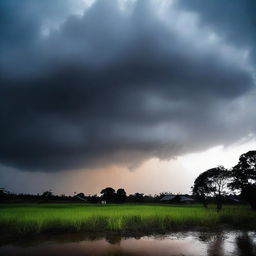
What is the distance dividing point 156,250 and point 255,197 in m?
25.3

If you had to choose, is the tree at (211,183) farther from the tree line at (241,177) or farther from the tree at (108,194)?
the tree at (108,194)

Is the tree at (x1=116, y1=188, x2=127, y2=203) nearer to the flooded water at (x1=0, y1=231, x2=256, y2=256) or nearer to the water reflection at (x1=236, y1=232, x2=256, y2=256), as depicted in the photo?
the flooded water at (x1=0, y1=231, x2=256, y2=256)

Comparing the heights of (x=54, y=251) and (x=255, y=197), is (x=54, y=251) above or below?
below

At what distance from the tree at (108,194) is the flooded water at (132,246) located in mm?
53750

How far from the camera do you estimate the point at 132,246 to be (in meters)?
11.4

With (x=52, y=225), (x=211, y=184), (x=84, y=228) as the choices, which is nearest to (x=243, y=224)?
(x=84, y=228)

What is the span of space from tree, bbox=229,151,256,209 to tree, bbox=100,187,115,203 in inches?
1469

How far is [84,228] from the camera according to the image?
47.9 ft

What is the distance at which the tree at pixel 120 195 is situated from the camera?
64375 mm

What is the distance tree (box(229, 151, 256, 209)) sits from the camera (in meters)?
32.2

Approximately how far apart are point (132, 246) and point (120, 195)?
54686 mm

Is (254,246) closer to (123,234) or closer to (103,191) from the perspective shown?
(123,234)

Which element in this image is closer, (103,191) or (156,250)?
(156,250)

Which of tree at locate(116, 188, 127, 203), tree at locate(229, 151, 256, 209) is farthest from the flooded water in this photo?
tree at locate(116, 188, 127, 203)
